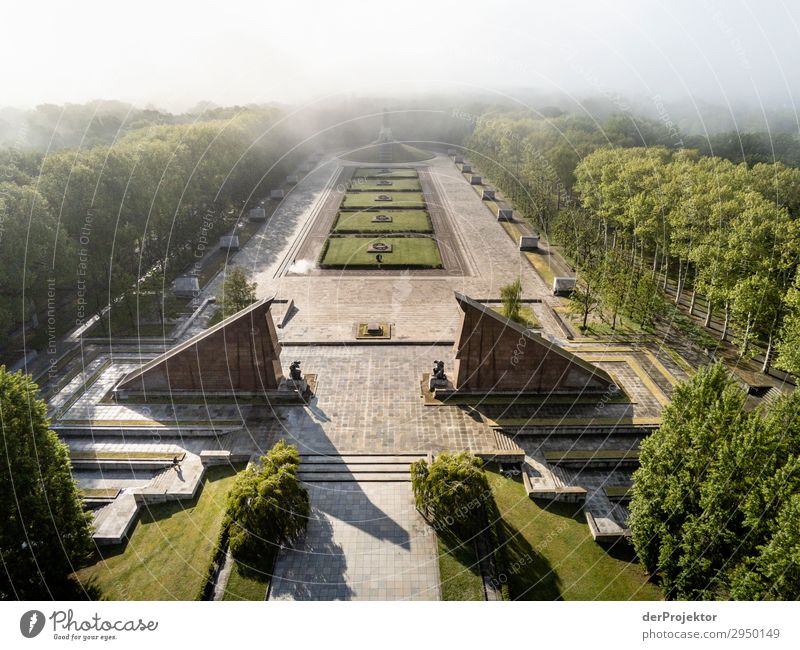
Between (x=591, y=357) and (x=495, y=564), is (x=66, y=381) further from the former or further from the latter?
(x=591, y=357)

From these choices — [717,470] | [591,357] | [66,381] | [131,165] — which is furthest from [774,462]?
[131,165]

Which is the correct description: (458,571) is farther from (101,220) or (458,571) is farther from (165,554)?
(101,220)

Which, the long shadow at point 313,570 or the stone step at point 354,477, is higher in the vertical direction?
the stone step at point 354,477

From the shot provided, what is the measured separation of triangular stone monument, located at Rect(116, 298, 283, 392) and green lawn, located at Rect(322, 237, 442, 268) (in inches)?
876

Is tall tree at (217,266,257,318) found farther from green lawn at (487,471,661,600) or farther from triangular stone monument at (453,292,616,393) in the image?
green lawn at (487,471,661,600)

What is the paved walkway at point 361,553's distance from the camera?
61.1ft

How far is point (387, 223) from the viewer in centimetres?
6244

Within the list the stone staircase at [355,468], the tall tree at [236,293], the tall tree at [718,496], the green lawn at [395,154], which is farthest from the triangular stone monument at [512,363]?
the green lawn at [395,154]

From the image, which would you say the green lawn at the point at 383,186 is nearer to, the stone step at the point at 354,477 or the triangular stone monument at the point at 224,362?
the triangular stone monument at the point at 224,362

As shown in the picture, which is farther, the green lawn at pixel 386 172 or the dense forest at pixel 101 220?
the green lawn at pixel 386 172

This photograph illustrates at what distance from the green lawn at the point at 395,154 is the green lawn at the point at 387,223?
39.4 m
